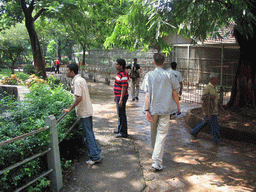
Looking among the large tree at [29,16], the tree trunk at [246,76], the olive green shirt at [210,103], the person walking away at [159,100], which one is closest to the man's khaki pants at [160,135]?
the person walking away at [159,100]

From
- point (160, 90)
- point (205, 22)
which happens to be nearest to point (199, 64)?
point (205, 22)

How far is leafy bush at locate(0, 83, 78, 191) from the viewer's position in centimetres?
306

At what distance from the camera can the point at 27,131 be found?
372 centimetres

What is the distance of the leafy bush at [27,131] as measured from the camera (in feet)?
10.1

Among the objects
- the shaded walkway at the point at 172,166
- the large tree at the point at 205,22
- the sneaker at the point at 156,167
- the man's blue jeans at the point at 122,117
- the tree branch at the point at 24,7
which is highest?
the tree branch at the point at 24,7

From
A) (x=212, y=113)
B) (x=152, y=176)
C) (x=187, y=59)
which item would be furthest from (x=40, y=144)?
(x=187, y=59)

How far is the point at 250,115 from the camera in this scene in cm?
711

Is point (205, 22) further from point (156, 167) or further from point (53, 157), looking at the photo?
point (53, 157)

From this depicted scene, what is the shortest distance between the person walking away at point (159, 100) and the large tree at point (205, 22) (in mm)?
1175

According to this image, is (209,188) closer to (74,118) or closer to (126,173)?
(126,173)

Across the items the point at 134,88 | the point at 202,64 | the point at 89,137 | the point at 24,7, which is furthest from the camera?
the point at 202,64

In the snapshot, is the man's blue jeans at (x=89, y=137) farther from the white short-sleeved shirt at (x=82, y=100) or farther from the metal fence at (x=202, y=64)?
the metal fence at (x=202, y=64)

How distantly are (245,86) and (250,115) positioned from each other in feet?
3.16

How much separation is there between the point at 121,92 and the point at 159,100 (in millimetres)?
1682
